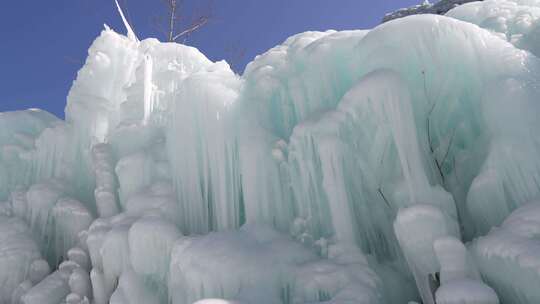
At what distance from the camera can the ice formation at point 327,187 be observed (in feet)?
13.6

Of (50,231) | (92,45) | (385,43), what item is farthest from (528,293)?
(92,45)

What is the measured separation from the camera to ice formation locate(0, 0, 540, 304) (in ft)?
13.6

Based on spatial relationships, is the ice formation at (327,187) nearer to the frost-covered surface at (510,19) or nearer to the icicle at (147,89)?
the frost-covered surface at (510,19)

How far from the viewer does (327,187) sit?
4.92m

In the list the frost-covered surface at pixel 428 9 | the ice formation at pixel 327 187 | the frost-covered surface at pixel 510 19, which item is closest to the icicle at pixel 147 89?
the ice formation at pixel 327 187

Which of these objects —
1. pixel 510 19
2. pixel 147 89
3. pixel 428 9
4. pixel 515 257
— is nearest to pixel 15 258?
pixel 147 89

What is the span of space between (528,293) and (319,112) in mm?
2793

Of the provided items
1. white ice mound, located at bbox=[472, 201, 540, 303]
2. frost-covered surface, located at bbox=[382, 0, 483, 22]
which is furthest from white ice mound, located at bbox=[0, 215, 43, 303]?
frost-covered surface, located at bbox=[382, 0, 483, 22]

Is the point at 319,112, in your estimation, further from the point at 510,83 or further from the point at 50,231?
the point at 50,231

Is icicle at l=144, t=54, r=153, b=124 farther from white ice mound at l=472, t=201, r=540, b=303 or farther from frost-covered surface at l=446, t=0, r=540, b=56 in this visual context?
white ice mound at l=472, t=201, r=540, b=303

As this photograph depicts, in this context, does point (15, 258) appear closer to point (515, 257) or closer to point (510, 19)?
point (515, 257)

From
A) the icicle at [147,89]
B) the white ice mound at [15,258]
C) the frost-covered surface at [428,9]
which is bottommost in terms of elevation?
the white ice mound at [15,258]

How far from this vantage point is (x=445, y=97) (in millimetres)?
5215

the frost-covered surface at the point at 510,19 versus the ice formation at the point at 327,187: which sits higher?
the frost-covered surface at the point at 510,19
